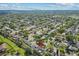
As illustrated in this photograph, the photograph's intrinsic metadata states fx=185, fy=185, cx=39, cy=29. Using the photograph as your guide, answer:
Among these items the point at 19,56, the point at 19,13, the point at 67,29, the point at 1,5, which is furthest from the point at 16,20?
the point at 67,29

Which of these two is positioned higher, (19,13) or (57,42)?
(19,13)

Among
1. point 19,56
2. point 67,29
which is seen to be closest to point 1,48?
point 19,56

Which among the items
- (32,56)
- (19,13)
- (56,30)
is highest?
(19,13)

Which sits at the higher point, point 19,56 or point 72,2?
point 72,2

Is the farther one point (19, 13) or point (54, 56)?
point (19, 13)

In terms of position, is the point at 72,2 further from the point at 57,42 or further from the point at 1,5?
the point at 1,5

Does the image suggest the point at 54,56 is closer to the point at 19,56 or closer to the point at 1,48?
the point at 19,56

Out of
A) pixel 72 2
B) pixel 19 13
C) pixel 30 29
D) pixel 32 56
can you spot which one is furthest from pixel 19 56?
pixel 72 2
